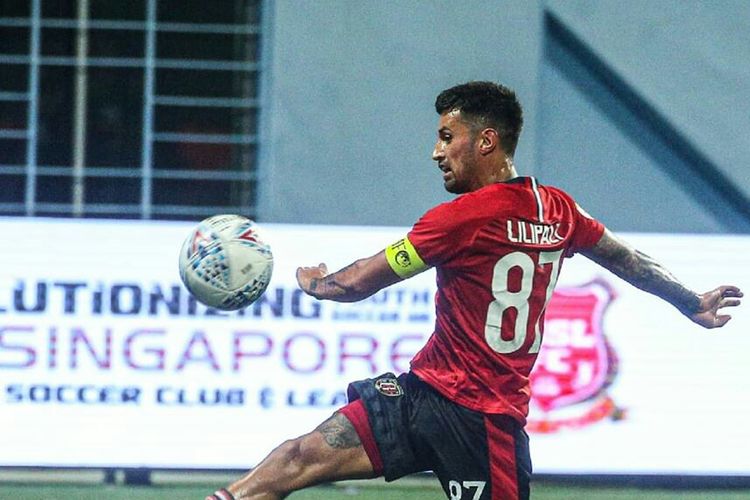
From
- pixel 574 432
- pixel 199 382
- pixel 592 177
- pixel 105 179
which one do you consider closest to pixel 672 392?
pixel 574 432

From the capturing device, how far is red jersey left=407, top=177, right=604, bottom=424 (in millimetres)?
5086

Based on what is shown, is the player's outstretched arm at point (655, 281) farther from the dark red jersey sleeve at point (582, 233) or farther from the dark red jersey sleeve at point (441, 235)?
the dark red jersey sleeve at point (441, 235)

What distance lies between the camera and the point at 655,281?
5.64 meters

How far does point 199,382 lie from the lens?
27.9 feet

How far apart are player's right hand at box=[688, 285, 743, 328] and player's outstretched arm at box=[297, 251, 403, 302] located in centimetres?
131

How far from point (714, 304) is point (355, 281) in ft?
4.94

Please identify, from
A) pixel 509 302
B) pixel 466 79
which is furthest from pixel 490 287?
pixel 466 79

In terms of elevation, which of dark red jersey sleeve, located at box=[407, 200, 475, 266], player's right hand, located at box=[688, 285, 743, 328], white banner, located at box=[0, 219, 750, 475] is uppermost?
dark red jersey sleeve, located at box=[407, 200, 475, 266]

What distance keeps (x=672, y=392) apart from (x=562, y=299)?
0.83 m

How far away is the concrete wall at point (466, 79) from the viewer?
1138 centimetres

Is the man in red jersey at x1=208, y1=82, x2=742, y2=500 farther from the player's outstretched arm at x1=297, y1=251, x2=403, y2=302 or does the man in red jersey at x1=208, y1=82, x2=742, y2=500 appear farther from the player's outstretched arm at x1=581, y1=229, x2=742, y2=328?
the player's outstretched arm at x1=581, y1=229, x2=742, y2=328

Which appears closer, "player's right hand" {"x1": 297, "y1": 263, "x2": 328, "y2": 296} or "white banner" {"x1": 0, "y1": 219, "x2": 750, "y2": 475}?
"player's right hand" {"x1": 297, "y1": 263, "x2": 328, "y2": 296}

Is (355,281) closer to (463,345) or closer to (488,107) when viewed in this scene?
(463,345)

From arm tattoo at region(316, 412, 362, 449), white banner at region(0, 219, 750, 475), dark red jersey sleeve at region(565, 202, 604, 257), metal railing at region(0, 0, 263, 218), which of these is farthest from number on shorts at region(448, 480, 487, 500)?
metal railing at region(0, 0, 263, 218)
